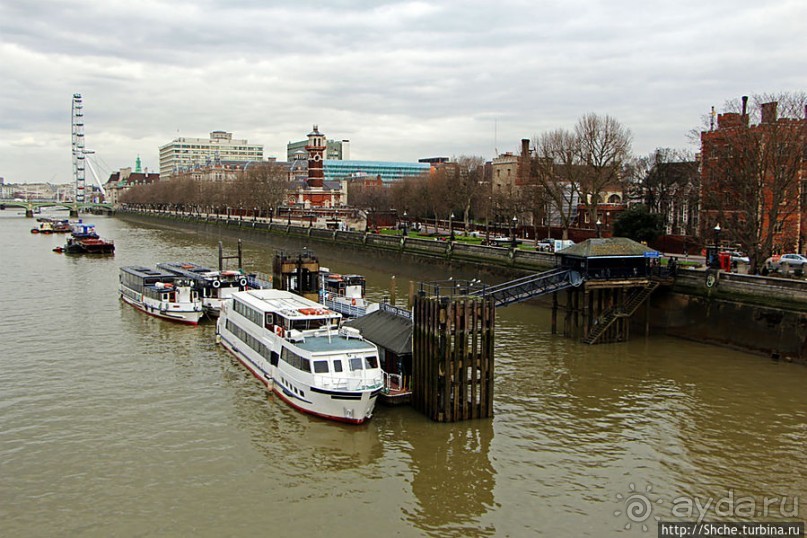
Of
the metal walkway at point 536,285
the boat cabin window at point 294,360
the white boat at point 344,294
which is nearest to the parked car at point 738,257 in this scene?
the metal walkway at point 536,285

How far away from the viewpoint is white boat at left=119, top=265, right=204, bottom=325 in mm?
46188

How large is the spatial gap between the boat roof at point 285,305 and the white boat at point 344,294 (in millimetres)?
3974

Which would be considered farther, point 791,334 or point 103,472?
point 791,334

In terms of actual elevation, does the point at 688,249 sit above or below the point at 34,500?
above

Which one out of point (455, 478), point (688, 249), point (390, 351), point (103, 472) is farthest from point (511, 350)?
point (688, 249)

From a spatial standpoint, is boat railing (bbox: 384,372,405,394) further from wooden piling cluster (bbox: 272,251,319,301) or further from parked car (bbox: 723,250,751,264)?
parked car (bbox: 723,250,751,264)

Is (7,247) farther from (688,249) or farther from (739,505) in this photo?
(739,505)

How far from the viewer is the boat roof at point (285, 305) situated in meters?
29.8

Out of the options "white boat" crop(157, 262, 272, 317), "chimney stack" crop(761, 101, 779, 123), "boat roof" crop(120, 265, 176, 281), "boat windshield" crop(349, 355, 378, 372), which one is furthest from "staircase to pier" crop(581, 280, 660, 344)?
"boat roof" crop(120, 265, 176, 281)

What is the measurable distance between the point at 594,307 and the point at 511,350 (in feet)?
25.8

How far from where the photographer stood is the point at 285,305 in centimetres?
3284

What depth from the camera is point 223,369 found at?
3456cm

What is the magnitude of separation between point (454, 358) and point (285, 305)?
1055 centimetres

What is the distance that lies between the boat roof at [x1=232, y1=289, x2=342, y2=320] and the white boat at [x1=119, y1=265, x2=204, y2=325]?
10423 mm
